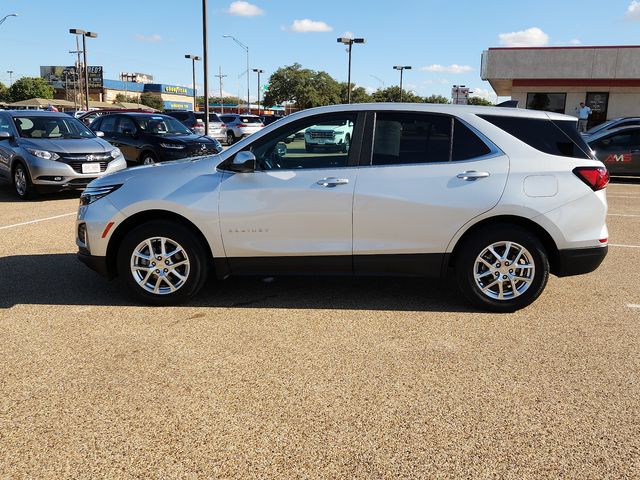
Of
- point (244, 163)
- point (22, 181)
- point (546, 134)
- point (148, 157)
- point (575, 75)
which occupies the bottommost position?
point (22, 181)

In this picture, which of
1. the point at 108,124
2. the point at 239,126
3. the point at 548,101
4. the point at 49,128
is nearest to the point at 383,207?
the point at 49,128

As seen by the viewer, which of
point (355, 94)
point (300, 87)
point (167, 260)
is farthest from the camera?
point (355, 94)

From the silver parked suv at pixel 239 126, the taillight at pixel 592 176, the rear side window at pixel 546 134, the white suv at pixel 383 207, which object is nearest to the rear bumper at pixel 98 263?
the white suv at pixel 383 207

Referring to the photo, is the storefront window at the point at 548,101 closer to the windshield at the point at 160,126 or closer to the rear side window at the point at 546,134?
the windshield at the point at 160,126

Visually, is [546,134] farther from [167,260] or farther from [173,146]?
[173,146]

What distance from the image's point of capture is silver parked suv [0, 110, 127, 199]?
10438 mm

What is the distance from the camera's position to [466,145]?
15.8 feet

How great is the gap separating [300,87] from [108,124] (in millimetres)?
63403

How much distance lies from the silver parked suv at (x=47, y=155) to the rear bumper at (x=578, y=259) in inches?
342

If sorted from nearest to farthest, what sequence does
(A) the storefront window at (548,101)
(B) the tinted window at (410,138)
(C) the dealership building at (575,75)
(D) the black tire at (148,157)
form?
(B) the tinted window at (410,138), (D) the black tire at (148,157), (C) the dealership building at (575,75), (A) the storefront window at (548,101)

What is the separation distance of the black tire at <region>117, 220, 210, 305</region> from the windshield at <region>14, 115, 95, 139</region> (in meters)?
7.61

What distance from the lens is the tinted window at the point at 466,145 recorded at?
4.79m

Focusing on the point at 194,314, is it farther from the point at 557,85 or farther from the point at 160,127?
the point at 557,85

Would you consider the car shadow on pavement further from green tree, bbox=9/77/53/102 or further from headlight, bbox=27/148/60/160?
green tree, bbox=9/77/53/102
